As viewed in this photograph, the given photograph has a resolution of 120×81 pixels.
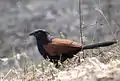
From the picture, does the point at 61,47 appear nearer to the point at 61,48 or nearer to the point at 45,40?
the point at 61,48

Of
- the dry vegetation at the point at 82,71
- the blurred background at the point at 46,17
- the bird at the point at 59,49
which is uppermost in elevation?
the dry vegetation at the point at 82,71

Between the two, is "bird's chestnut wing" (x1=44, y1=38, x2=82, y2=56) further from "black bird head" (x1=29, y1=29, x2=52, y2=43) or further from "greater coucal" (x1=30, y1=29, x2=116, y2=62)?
"black bird head" (x1=29, y1=29, x2=52, y2=43)

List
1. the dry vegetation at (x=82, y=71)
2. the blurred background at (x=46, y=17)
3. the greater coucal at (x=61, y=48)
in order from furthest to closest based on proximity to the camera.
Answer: the blurred background at (x=46, y=17) < the greater coucal at (x=61, y=48) < the dry vegetation at (x=82, y=71)

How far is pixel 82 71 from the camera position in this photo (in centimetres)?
476

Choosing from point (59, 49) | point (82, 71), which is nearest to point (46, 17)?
point (59, 49)

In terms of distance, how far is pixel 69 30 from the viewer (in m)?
12.5

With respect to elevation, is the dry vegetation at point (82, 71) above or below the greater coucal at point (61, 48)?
above

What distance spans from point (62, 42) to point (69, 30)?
644 centimetres

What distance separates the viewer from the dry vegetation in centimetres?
446

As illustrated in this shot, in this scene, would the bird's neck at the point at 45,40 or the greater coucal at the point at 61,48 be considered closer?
the greater coucal at the point at 61,48

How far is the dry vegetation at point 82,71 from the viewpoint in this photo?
4457 millimetres

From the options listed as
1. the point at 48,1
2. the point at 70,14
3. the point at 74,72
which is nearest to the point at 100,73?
the point at 74,72

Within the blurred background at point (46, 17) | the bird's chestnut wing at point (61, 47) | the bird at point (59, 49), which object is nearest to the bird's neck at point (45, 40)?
the bird at point (59, 49)

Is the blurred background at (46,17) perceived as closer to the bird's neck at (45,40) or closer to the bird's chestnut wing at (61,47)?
the bird's neck at (45,40)
